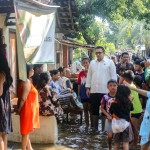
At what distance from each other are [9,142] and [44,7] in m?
2.86

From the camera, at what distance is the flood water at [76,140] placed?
6.65 metres

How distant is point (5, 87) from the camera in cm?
508

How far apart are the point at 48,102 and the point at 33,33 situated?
1648mm

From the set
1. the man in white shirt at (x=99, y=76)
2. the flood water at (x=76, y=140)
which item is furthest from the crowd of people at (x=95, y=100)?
the flood water at (x=76, y=140)

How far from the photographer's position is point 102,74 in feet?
25.3

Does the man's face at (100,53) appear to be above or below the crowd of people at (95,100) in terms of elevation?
above

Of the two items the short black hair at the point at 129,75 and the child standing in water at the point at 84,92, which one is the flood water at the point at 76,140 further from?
the short black hair at the point at 129,75

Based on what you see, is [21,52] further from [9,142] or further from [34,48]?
[9,142]

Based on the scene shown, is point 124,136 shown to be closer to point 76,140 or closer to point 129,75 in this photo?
point 129,75

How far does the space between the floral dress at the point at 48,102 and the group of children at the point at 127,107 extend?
0.92 m

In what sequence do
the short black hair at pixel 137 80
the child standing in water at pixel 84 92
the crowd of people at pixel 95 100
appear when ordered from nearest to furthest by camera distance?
the crowd of people at pixel 95 100, the short black hair at pixel 137 80, the child standing in water at pixel 84 92

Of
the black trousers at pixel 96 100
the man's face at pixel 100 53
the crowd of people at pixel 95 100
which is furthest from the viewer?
the black trousers at pixel 96 100

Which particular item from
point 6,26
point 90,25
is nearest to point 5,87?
point 6,26

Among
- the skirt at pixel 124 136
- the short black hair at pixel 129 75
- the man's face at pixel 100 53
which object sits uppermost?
the man's face at pixel 100 53
